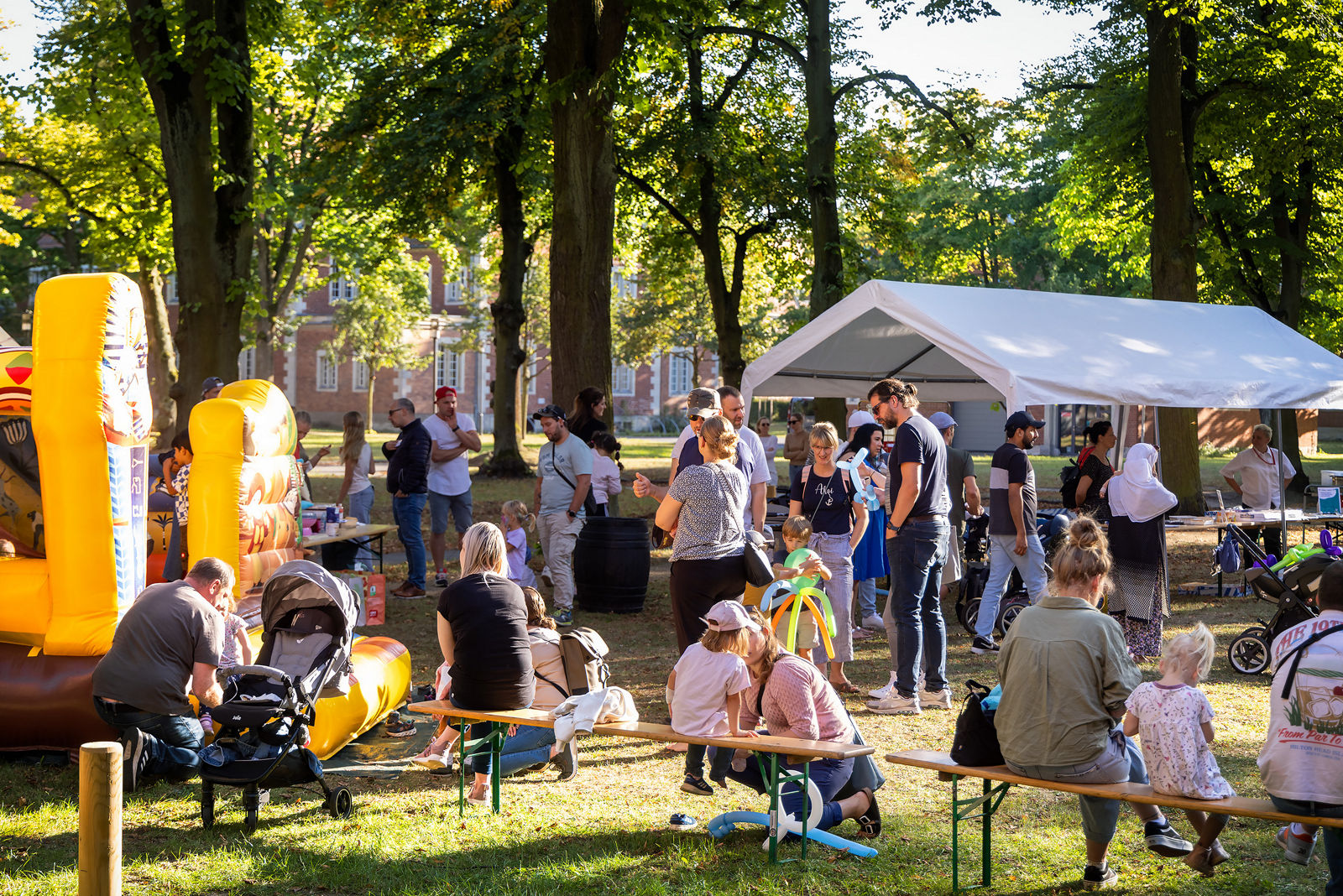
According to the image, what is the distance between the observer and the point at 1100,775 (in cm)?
456

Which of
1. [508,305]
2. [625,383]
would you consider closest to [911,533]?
[508,305]

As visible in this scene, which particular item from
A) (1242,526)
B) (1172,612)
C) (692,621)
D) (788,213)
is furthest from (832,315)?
(788,213)

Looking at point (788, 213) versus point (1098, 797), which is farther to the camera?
point (788, 213)

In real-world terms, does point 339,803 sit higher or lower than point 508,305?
lower

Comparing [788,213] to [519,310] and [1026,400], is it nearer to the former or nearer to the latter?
[519,310]

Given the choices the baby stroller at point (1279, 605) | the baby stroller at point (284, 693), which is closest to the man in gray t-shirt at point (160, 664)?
the baby stroller at point (284, 693)

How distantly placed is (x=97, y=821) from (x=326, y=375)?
5652cm

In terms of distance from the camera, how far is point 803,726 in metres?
5.07

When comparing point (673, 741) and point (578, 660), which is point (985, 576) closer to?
point (578, 660)

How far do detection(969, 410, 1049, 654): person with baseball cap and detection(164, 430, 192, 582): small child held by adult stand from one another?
19.9 ft

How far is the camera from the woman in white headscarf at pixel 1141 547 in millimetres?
9008

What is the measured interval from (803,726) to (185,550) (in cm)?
540

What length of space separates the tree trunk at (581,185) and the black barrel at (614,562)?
165 centimetres

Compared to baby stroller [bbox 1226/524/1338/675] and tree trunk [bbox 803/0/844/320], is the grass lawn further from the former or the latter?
tree trunk [bbox 803/0/844/320]
